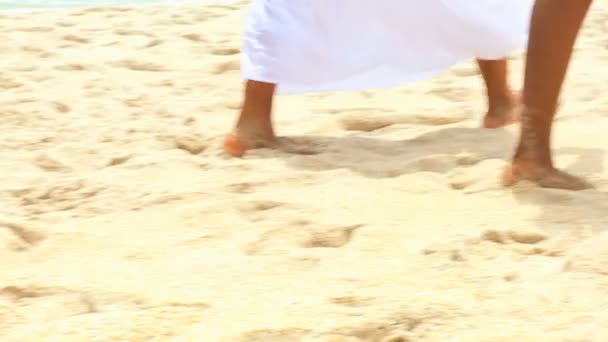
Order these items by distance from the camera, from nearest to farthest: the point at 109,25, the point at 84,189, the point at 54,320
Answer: the point at 54,320, the point at 84,189, the point at 109,25

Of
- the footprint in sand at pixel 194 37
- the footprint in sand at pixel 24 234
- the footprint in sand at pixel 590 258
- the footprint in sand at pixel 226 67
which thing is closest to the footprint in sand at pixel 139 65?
the footprint in sand at pixel 226 67

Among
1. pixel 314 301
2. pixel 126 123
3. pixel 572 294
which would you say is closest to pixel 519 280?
pixel 572 294

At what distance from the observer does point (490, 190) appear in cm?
158

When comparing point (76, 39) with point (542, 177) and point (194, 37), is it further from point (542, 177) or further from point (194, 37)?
point (542, 177)

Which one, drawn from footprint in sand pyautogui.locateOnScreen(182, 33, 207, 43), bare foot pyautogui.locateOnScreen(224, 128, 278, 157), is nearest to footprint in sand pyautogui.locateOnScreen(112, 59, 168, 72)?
footprint in sand pyautogui.locateOnScreen(182, 33, 207, 43)

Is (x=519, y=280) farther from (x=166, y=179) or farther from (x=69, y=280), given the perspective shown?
(x=166, y=179)

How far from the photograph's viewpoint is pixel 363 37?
1901 millimetres

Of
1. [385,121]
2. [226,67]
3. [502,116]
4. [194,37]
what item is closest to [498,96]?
[502,116]

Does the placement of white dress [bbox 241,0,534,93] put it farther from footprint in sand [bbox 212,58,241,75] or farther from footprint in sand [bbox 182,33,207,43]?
footprint in sand [bbox 182,33,207,43]

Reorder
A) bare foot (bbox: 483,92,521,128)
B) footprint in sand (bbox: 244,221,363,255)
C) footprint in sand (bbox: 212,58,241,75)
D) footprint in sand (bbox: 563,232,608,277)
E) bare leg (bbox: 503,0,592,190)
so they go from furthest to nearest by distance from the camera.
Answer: footprint in sand (bbox: 212,58,241,75)
bare foot (bbox: 483,92,521,128)
bare leg (bbox: 503,0,592,190)
footprint in sand (bbox: 244,221,363,255)
footprint in sand (bbox: 563,232,608,277)

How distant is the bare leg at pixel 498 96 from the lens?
206 cm

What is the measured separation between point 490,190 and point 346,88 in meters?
0.50

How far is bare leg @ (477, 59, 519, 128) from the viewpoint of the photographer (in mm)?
2059

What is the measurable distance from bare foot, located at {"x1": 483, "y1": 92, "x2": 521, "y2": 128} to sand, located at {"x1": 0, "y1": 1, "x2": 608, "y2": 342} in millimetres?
41
